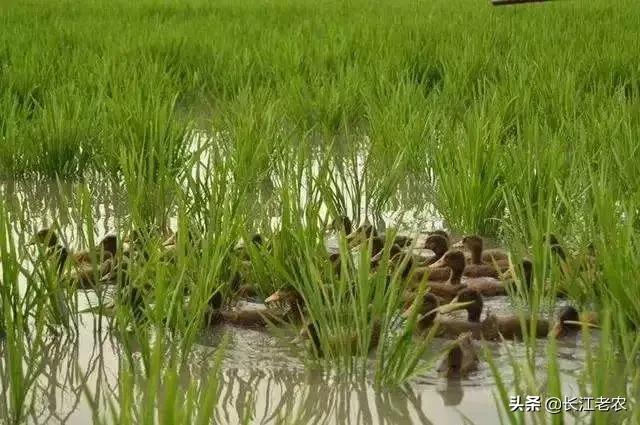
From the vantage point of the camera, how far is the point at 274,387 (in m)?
2.00

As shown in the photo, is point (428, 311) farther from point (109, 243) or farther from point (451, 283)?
point (109, 243)

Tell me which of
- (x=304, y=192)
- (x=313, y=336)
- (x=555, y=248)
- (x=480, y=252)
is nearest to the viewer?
(x=313, y=336)

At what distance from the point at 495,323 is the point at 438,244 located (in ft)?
1.50

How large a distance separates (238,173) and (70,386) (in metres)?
1.14

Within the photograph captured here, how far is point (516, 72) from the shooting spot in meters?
4.89

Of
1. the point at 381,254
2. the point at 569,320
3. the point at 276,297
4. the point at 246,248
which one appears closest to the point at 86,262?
the point at 246,248

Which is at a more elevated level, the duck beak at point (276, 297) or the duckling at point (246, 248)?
the duckling at point (246, 248)

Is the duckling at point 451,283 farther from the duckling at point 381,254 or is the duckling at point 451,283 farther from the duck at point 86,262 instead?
the duck at point 86,262

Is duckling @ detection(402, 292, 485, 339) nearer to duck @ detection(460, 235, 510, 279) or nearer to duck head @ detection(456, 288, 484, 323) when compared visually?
duck head @ detection(456, 288, 484, 323)

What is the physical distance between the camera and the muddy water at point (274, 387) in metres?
1.87

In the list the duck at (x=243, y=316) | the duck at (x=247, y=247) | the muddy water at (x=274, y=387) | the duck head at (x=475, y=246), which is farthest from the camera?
the duck head at (x=475, y=246)

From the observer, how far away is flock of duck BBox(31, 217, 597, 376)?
2.07 meters

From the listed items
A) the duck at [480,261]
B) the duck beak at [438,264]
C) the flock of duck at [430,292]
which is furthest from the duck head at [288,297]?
the duck at [480,261]

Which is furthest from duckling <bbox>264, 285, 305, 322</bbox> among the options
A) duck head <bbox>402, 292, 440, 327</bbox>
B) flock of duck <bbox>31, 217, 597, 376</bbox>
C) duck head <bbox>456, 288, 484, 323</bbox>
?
duck head <bbox>456, 288, 484, 323</bbox>
